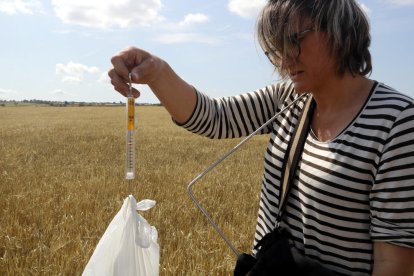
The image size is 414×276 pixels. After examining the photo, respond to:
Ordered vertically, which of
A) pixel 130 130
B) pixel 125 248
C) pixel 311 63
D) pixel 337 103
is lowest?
pixel 125 248

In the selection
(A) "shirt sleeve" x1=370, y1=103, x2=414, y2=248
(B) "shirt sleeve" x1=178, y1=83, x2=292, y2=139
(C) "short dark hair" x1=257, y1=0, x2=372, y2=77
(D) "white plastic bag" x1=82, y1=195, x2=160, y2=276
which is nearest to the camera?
(A) "shirt sleeve" x1=370, y1=103, x2=414, y2=248

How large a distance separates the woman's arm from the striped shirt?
3 cm

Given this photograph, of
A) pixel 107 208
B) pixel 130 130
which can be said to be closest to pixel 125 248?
pixel 130 130

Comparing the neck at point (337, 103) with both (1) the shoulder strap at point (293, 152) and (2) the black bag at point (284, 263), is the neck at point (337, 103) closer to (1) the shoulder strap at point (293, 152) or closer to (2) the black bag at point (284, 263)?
(1) the shoulder strap at point (293, 152)

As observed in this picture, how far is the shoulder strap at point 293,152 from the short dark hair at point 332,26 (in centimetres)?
17

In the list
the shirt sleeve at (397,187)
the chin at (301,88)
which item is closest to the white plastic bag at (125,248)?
the chin at (301,88)

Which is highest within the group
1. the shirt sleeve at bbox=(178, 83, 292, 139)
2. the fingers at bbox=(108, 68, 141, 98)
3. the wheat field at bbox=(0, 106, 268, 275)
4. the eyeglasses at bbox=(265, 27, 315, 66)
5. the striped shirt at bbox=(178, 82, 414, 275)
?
the eyeglasses at bbox=(265, 27, 315, 66)

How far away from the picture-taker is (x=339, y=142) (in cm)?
128

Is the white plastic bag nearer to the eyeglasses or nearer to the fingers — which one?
the fingers

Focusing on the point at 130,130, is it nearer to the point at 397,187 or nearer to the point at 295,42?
the point at 295,42

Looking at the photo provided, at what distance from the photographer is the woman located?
117cm

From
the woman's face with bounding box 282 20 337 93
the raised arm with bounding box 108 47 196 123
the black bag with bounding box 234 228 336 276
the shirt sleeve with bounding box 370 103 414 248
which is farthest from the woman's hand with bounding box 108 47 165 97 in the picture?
the shirt sleeve with bounding box 370 103 414 248

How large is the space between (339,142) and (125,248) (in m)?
0.78

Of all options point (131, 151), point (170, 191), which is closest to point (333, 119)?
point (131, 151)
